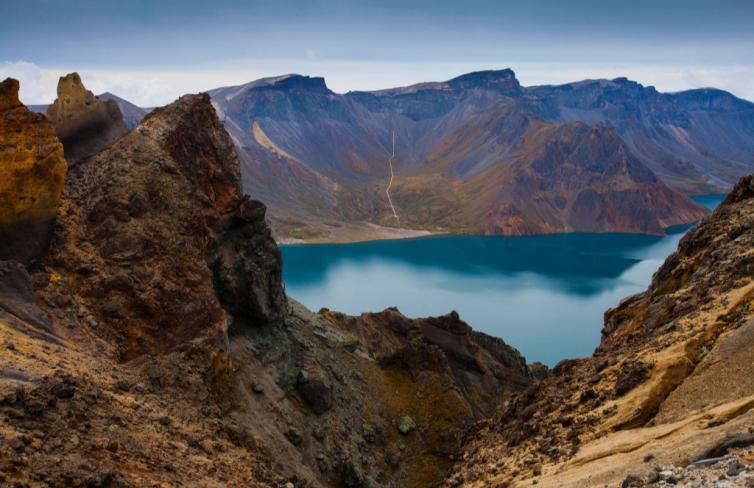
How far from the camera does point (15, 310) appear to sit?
727 inches

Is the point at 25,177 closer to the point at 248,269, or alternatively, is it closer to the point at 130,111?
the point at 248,269

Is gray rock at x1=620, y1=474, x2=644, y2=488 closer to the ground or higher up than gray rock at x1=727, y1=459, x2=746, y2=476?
closer to the ground

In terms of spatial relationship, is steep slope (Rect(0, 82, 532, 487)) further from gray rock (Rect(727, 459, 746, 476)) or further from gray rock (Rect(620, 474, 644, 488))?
gray rock (Rect(727, 459, 746, 476))

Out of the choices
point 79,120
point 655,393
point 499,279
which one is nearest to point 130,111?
point 499,279

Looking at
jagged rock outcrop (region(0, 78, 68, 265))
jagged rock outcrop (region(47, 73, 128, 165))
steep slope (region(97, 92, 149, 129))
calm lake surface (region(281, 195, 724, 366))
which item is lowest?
calm lake surface (region(281, 195, 724, 366))

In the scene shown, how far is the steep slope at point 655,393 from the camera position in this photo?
11727 mm

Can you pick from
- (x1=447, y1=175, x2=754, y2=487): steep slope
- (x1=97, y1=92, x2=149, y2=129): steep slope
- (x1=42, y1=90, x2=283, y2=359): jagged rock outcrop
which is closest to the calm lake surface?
(x1=447, y1=175, x2=754, y2=487): steep slope

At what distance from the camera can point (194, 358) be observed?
2292 cm

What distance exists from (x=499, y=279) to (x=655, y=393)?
292 feet

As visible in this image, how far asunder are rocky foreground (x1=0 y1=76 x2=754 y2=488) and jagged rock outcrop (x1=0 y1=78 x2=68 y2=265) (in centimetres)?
7

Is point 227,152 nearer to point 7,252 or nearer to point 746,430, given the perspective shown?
point 7,252

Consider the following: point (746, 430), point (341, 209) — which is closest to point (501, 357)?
point (746, 430)

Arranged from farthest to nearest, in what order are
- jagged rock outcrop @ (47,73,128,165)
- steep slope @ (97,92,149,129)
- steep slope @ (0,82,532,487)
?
steep slope @ (97,92,149,129) → jagged rock outcrop @ (47,73,128,165) → steep slope @ (0,82,532,487)

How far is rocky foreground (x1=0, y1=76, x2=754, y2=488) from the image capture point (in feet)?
41.5
